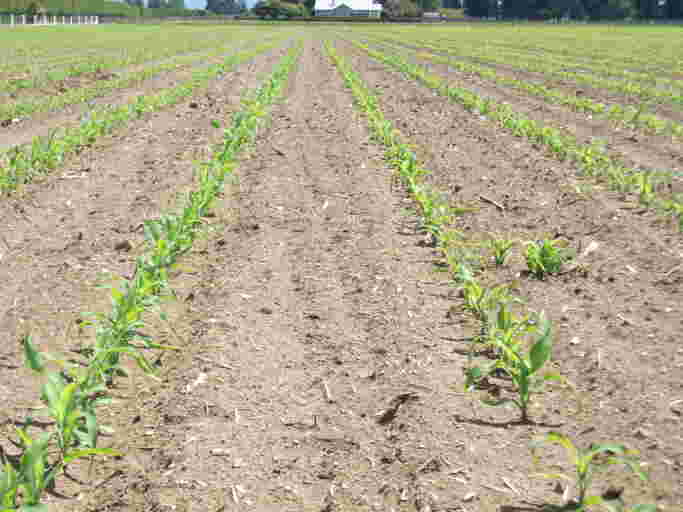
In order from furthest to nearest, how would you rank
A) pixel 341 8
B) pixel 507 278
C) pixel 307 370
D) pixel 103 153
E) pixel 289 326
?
pixel 341 8 → pixel 103 153 → pixel 507 278 → pixel 289 326 → pixel 307 370

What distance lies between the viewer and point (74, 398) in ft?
10.1

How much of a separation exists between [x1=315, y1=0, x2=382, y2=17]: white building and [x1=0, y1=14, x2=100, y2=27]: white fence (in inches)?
1703

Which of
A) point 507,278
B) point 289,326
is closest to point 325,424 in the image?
point 289,326

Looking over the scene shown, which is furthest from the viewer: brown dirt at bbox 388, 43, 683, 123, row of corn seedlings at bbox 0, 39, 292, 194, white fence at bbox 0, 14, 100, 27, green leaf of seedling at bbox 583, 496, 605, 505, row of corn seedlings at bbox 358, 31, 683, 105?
white fence at bbox 0, 14, 100, 27

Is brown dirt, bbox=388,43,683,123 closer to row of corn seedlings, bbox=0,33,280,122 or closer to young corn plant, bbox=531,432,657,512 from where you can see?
row of corn seedlings, bbox=0,33,280,122

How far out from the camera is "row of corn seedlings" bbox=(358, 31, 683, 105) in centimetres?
1489

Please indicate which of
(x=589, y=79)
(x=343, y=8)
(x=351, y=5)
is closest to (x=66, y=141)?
(x=589, y=79)

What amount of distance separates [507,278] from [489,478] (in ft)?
7.85

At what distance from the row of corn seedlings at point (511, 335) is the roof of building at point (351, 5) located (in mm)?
119075

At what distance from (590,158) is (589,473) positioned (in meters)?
6.15

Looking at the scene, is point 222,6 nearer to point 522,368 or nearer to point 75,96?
point 75,96

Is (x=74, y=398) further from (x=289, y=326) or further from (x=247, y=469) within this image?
(x=289, y=326)

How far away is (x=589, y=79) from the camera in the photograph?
1848 cm

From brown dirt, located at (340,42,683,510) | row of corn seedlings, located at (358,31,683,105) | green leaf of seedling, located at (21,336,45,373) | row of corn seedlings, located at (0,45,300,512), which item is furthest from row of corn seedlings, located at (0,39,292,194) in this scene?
row of corn seedlings, located at (358,31,683,105)
